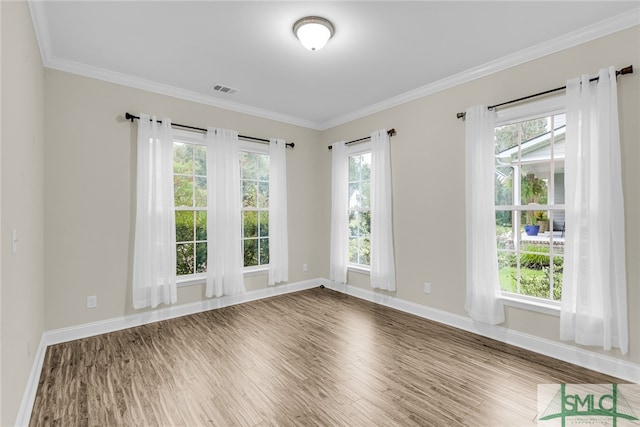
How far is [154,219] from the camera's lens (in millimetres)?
3516

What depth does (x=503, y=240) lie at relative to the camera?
10.6ft

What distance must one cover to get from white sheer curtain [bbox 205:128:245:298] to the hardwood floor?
661 millimetres

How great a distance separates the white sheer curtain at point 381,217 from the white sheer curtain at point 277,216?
1.41 m

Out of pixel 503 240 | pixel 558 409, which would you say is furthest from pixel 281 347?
pixel 503 240

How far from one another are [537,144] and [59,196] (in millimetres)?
4893

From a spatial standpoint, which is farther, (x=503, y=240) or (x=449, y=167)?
(x=449, y=167)

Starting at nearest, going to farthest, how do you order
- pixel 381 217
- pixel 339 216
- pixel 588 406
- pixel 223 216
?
pixel 588 406, pixel 223 216, pixel 381 217, pixel 339 216

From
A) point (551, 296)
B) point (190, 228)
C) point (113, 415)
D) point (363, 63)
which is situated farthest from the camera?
point (190, 228)

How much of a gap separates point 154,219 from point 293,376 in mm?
2389

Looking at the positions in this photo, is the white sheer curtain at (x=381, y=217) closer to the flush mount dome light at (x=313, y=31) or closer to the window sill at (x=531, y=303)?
the window sill at (x=531, y=303)

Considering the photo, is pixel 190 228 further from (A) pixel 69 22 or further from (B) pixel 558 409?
(B) pixel 558 409

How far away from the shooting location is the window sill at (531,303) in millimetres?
2817

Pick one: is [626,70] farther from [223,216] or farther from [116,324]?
[116,324]

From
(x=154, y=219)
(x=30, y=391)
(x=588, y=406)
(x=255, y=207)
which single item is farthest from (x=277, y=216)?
(x=588, y=406)
